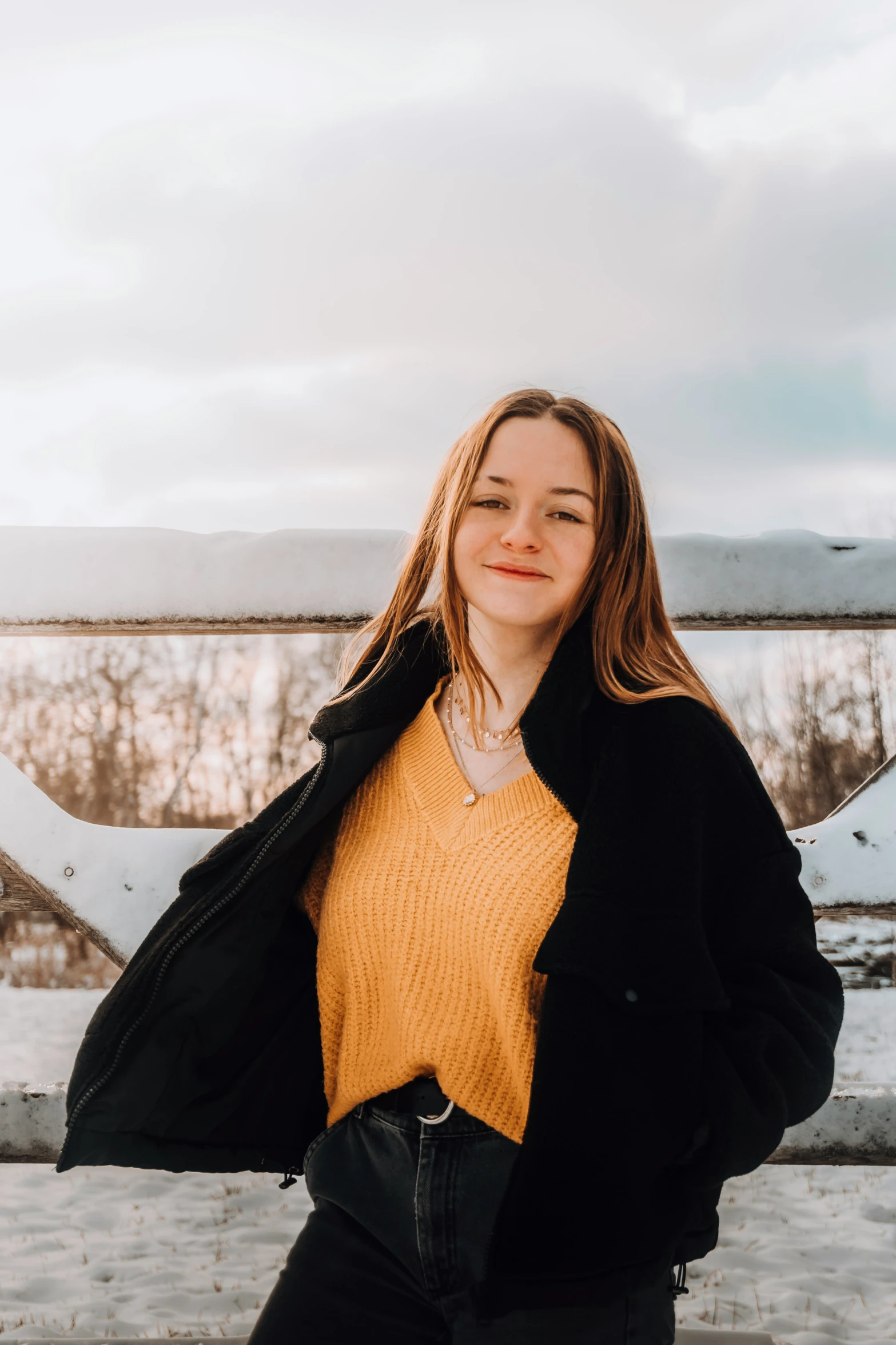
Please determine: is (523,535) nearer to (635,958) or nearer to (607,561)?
(607,561)

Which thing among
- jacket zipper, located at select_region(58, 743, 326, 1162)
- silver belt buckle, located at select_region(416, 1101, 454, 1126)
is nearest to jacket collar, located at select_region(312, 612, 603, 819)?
jacket zipper, located at select_region(58, 743, 326, 1162)

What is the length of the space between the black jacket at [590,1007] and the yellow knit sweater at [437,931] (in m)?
0.07

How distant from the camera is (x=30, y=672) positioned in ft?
29.7

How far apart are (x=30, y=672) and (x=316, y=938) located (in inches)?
326

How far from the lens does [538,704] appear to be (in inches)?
54.9

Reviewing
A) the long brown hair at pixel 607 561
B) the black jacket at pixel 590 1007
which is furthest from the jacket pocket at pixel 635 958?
the long brown hair at pixel 607 561

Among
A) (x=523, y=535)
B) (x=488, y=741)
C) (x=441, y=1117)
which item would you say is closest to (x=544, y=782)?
(x=488, y=741)

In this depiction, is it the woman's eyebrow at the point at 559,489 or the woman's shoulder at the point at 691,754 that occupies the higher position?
the woman's eyebrow at the point at 559,489

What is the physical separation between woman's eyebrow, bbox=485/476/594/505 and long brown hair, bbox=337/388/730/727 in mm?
24

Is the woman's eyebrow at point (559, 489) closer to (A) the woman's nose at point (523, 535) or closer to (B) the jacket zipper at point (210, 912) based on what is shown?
(A) the woman's nose at point (523, 535)

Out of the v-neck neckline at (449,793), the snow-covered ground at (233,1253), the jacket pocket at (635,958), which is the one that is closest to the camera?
the jacket pocket at (635,958)

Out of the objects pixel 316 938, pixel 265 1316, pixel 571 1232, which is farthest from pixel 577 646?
pixel 265 1316

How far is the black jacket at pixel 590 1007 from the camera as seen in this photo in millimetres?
1159

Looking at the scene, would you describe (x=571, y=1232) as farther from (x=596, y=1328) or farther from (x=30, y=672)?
(x=30, y=672)
